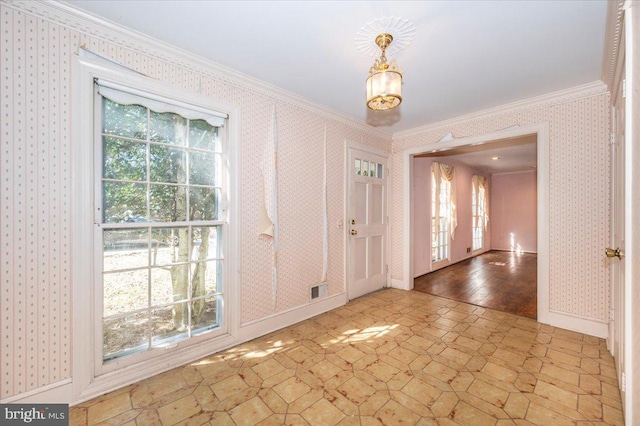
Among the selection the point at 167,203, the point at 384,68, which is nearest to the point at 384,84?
the point at 384,68

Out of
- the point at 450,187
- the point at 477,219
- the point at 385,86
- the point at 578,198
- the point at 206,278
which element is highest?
the point at 385,86

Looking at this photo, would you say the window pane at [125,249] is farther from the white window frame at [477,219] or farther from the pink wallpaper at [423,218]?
the white window frame at [477,219]

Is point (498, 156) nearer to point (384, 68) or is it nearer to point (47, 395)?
point (384, 68)

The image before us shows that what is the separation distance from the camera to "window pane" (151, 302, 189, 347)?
85.4 inches

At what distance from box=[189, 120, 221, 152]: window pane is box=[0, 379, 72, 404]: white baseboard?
1942 millimetres

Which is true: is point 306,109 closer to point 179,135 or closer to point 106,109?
point 179,135

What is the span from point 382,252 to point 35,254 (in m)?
3.93

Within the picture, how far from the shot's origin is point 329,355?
2.34 metres

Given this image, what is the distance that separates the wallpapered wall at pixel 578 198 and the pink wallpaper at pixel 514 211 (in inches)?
246

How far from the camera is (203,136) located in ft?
8.02

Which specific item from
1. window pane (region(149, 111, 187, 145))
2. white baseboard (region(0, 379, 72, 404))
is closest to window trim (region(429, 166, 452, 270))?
window pane (region(149, 111, 187, 145))

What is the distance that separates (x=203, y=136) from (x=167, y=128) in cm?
30

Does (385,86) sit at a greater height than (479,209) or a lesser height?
greater

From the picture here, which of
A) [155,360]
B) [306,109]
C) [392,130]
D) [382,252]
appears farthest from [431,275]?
[155,360]
